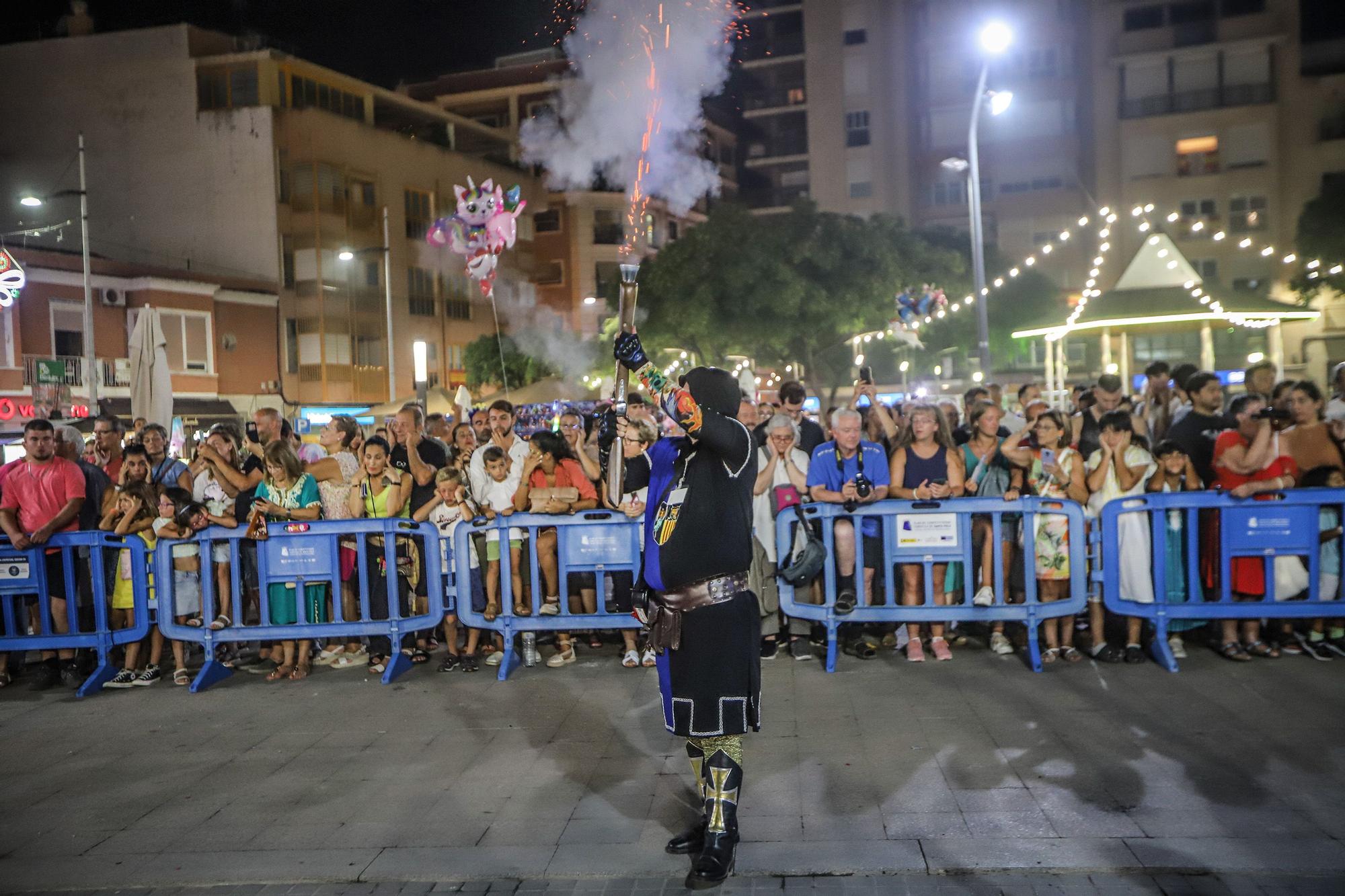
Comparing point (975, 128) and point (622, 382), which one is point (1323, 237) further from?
point (622, 382)

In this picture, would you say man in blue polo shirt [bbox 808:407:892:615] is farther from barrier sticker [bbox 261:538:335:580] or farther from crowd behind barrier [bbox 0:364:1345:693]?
barrier sticker [bbox 261:538:335:580]

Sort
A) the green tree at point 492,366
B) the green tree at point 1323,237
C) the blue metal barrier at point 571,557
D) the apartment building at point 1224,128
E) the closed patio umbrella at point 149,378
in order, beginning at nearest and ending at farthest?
the blue metal barrier at point 571,557
the closed patio umbrella at point 149,378
the green tree at point 1323,237
the apartment building at point 1224,128
the green tree at point 492,366

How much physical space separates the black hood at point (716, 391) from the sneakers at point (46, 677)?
6.53 m

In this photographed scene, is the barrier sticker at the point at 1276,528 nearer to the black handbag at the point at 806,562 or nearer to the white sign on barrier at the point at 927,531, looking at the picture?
the white sign on barrier at the point at 927,531

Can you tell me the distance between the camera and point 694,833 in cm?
469

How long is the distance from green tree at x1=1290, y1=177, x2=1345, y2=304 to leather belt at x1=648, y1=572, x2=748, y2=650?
40.9 m

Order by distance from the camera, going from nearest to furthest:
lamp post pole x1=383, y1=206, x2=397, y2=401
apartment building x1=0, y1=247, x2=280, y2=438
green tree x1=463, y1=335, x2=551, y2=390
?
apartment building x1=0, y1=247, x2=280, y2=438 → lamp post pole x1=383, y1=206, x2=397, y2=401 → green tree x1=463, y1=335, x2=551, y2=390

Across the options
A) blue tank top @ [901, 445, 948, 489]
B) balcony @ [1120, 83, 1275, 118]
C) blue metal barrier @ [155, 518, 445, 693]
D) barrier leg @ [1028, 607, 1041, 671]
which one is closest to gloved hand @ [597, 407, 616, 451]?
blue metal barrier @ [155, 518, 445, 693]

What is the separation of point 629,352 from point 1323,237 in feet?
142

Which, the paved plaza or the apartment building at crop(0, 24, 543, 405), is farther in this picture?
the apartment building at crop(0, 24, 543, 405)

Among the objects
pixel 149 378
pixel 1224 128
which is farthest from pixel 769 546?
pixel 1224 128

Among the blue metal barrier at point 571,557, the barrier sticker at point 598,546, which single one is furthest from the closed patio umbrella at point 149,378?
the barrier sticker at point 598,546

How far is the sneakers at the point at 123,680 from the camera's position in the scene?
8.20m

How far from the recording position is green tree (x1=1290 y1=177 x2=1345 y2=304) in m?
38.6
